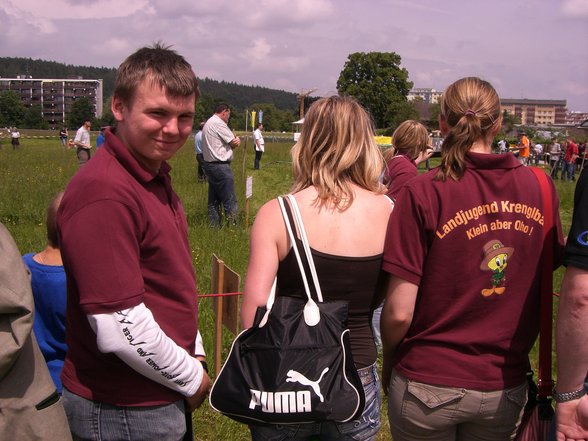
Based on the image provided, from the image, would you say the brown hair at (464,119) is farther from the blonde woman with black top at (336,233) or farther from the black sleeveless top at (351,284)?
the black sleeveless top at (351,284)

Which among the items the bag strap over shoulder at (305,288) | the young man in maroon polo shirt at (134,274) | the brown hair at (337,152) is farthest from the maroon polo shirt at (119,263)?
the brown hair at (337,152)

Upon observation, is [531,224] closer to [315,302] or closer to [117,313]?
[315,302]

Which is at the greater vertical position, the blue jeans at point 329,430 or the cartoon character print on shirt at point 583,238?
the cartoon character print on shirt at point 583,238

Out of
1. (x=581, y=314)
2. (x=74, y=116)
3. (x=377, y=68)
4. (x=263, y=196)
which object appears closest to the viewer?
(x=581, y=314)

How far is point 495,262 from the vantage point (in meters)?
2.25

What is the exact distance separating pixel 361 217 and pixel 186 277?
0.68 meters

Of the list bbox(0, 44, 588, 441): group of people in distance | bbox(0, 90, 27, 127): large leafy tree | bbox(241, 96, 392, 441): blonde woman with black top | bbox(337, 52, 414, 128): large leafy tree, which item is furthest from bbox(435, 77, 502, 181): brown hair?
bbox(0, 90, 27, 127): large leafy tree

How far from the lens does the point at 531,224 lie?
227cm

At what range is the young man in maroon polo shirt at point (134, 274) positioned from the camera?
1.73 meters

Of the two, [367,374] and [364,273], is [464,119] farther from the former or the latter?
[367,374]

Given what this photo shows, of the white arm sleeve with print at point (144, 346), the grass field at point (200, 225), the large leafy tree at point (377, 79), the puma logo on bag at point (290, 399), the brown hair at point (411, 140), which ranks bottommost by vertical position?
the grass field at point (200, 225)

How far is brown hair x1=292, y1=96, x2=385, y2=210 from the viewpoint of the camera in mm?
2305

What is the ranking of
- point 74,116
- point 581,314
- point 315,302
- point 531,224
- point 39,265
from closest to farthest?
point 581,314, point 315,302, point 531,224, point 39,265, point 74,116

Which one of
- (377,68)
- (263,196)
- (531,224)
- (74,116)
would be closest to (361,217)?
(531,224)
